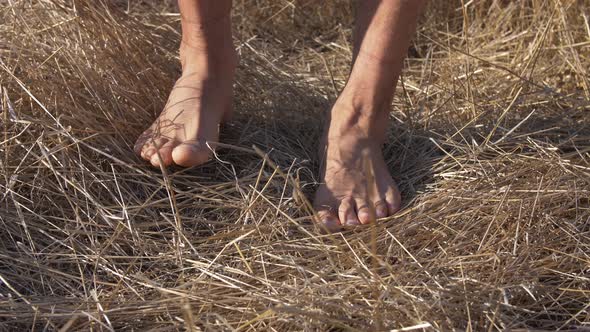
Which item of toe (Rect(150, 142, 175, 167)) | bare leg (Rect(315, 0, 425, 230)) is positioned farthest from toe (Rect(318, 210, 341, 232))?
toe (Rect(150, 142, 175, 167))

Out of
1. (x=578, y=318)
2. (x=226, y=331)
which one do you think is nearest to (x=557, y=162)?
(x=578, y=318)

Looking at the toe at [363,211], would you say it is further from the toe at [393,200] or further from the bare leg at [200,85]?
the bare leg at [200,85]

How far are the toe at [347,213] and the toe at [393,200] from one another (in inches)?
2.4

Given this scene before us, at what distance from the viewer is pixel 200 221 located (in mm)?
1333

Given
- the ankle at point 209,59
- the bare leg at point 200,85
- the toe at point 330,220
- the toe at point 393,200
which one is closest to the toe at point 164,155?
the bare leg at point 200,85

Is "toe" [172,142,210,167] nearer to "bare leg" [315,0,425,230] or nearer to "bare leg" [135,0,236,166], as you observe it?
"bare leg" [135,0,236,166]

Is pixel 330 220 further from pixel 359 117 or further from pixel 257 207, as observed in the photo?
pixel 359 117

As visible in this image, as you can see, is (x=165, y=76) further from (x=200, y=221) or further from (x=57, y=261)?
(x=57, y=261)

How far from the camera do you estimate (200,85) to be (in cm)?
151

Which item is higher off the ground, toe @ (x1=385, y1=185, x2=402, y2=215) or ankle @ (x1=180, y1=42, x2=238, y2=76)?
ankle @ (x1=180, y1=42, x2=238, y2=76)

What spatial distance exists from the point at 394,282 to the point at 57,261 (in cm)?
52

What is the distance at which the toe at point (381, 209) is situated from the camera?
1359 mm

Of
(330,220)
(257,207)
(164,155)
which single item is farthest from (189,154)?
(330,220)

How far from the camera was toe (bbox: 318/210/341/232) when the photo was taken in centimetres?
134
